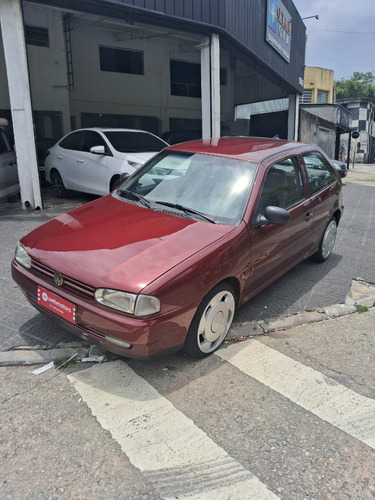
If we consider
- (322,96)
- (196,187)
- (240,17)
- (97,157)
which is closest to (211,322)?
(196,187)

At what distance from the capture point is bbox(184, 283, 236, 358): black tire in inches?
115

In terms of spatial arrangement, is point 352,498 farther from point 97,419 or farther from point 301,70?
point 301,70

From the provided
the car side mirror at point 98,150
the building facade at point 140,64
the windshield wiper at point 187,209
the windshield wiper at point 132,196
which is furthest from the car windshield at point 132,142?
the windshield wiper at point 187,209

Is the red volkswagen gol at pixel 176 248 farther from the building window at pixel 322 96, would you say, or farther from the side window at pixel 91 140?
the building window at pixel 322 96

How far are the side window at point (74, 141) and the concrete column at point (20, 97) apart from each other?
1210 mm

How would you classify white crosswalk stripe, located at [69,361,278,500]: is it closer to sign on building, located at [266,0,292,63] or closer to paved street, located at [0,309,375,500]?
paved street, located at [0,309,375,500]

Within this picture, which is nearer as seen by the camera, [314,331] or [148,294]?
[148,294]

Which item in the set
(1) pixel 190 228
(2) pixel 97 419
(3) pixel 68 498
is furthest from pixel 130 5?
(3) pixel 68 498

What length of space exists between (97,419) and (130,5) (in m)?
7.69

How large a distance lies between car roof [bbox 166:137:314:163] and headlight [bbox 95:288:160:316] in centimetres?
194

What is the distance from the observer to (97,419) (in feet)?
8.18

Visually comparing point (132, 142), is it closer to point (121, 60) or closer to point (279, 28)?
point (279, 28)

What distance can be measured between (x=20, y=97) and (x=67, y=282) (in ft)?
19.2

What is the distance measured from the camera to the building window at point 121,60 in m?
16.7
